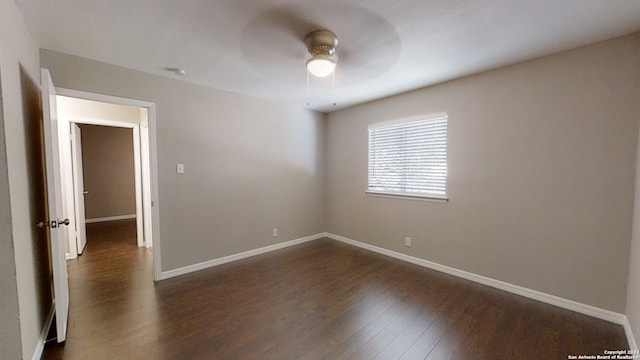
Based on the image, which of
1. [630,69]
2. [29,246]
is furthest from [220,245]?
[630,69]

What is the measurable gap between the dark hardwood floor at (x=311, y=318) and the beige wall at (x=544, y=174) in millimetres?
359

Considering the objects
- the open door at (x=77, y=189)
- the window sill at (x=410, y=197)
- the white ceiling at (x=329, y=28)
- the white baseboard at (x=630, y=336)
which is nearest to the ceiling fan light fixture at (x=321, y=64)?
the white ceiling at (x=329, y=28)

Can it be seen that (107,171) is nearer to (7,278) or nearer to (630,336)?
(7,278)

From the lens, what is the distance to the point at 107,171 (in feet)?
21.0

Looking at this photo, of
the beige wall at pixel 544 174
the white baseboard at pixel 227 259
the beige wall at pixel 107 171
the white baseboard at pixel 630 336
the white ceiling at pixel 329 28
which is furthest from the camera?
the beige wall at pixel 107 171

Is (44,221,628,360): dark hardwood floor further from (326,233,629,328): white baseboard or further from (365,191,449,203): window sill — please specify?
(365,191,449,203): window sill

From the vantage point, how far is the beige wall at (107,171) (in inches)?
244

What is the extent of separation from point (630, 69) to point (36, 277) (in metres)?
4.84

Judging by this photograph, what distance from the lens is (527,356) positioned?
1.78m

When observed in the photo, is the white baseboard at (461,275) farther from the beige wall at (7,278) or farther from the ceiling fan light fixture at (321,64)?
the ceiling fan light fixture at (321,64)

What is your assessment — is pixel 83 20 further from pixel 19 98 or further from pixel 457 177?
pixel 457 177

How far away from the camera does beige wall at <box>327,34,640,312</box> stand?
6.97ft

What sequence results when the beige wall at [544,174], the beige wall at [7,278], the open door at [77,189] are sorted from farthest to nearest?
1. the open door at [77,189]
2. the beige wall at [544,174]
3. the beige wall at [7,278]

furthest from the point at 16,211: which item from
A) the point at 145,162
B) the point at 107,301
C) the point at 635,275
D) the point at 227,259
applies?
the point at 635,275
